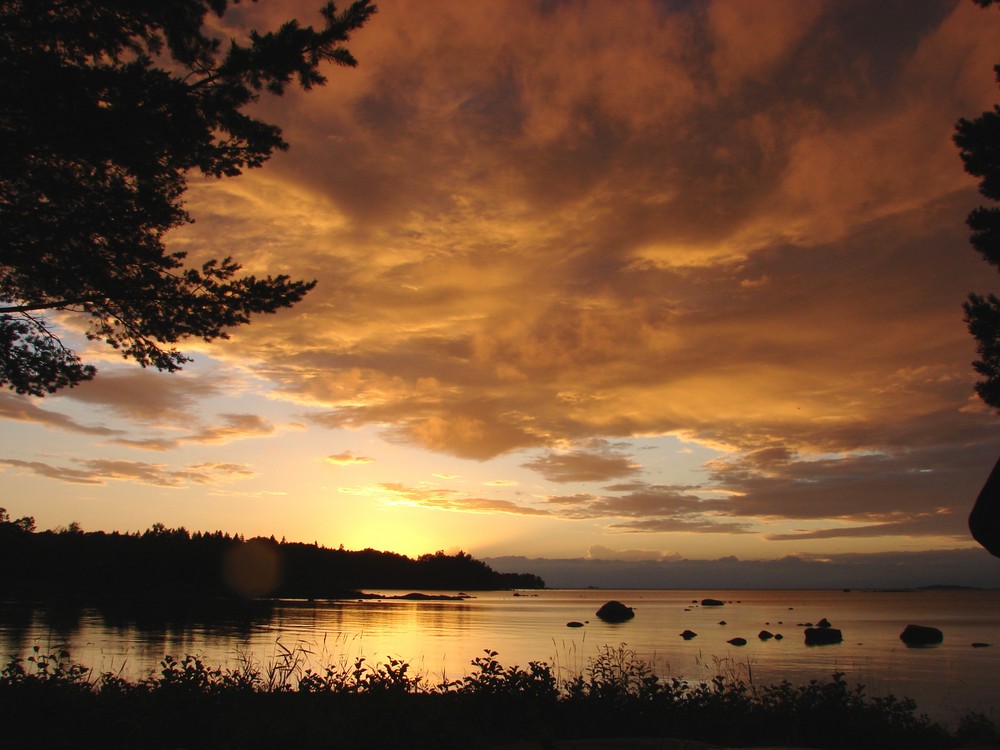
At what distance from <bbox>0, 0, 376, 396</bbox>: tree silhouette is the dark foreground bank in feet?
20.6

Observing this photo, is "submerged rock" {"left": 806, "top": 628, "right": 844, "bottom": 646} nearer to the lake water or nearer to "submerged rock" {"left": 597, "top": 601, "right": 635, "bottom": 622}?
the lake water

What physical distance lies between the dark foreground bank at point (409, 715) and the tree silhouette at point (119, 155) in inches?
248

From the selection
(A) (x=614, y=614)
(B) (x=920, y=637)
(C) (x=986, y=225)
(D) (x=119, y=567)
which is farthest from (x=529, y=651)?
(D) (x=119, y=567)

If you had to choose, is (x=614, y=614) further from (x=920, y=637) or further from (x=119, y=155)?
(x=119, y=155)

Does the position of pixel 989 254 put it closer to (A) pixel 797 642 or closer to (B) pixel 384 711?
(B) pixel 384 711

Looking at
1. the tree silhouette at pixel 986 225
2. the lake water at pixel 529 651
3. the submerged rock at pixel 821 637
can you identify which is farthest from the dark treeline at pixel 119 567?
the tree silhouette at pixel 986 225

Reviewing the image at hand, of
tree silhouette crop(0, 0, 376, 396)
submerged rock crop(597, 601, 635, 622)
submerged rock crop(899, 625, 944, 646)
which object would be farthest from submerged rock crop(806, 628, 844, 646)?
tree silhouette crop(0, 0, 376, 396)

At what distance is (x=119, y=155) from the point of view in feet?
35.4

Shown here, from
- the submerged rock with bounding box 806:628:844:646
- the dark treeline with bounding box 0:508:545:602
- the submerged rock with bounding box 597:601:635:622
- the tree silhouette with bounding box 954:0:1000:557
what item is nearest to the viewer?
the tree silhouette with bounding box 954:0:1000:557

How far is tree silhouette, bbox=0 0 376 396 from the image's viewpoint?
404 inches

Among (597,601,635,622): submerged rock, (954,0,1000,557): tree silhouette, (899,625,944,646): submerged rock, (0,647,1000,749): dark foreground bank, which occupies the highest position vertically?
(954,0,1000,557): tree silhouette

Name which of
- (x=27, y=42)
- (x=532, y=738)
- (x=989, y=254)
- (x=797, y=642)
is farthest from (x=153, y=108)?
(x=797, y=642)

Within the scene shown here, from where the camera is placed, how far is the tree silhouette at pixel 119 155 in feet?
33.7

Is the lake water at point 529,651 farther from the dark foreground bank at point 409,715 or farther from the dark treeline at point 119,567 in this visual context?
the dark treeline at point 119,567
